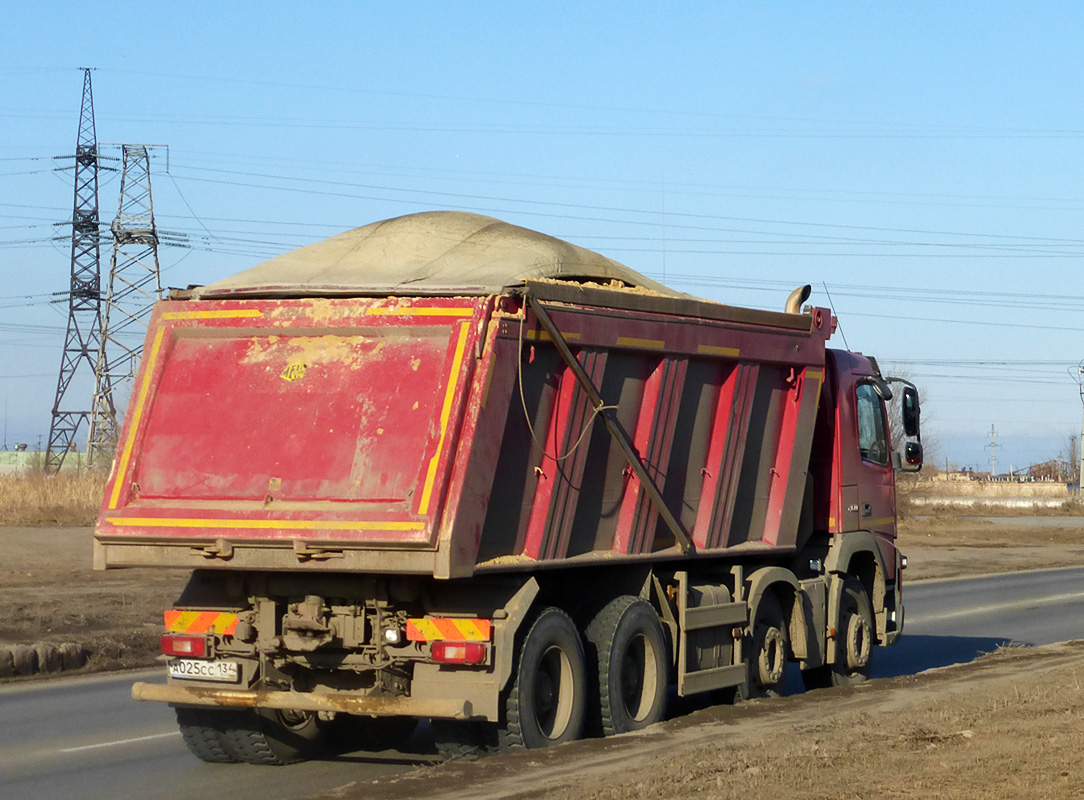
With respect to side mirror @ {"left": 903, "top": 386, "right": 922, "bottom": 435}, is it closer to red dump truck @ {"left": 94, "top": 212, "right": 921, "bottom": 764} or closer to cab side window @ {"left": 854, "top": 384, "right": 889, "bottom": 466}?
cab side window @ {"left": 854, "top": 384, "right": 889, "bottom": 466}

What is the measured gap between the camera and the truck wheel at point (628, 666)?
9.31 metres

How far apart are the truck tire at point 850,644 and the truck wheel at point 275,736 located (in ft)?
16.7

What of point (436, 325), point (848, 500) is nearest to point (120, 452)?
point (436, 325)

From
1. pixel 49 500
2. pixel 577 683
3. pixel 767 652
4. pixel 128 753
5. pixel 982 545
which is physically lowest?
pixel 128 753

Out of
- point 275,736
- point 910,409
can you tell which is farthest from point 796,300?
point 275,736

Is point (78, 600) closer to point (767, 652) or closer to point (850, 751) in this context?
point (767, 652)

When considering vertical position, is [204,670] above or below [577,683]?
above

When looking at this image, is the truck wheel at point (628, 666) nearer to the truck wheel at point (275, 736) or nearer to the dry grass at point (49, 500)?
the truck wheel at point (275, 736)

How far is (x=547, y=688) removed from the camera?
8859 millimetres

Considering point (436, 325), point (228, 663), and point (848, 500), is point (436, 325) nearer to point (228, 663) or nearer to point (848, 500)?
point (228, 663)

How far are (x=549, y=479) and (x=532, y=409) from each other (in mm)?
502

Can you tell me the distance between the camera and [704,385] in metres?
10.5

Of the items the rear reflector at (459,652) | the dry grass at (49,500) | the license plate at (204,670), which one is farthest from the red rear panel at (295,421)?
the dry grass at (49,500)

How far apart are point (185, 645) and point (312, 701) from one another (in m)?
1.02
